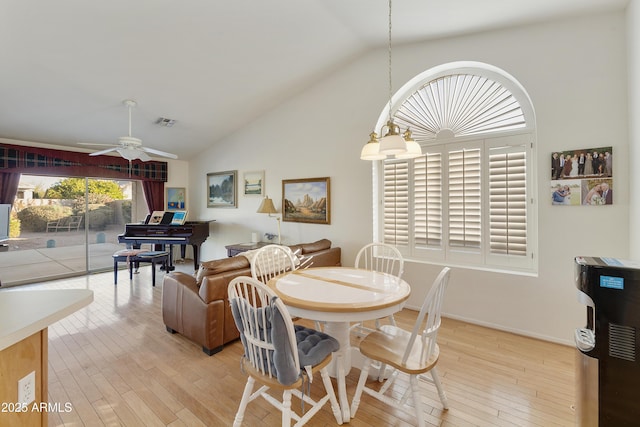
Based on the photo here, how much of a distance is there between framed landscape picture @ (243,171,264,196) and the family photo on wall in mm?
4131

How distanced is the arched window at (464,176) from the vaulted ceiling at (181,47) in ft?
2.18

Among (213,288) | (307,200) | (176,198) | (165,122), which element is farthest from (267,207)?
(176,198)

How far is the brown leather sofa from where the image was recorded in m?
2.52

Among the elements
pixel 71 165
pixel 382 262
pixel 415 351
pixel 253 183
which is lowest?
pixel 415 351

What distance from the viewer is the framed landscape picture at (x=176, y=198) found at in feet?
20.9

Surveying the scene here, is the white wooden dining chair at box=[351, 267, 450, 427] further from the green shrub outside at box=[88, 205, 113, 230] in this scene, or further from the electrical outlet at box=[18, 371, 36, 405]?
the green shrub outside at box=[88, 205, 113, 230]

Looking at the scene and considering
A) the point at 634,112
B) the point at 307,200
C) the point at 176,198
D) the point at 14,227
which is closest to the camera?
the point at 634,112

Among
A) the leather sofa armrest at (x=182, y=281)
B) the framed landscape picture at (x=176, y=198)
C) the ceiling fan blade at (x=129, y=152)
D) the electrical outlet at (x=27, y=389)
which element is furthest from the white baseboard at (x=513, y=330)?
the framed landscape picture at (x=176, y=198)

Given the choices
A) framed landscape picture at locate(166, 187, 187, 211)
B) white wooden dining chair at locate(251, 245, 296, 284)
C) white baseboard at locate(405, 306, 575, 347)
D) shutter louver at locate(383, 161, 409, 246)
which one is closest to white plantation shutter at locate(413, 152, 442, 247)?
shutter louver at locate(383, 161, 409, 246)

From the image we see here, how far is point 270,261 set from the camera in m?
2.71

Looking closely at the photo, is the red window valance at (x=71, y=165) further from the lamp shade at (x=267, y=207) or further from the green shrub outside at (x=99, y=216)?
the lamp shade at (x=267, y=207)

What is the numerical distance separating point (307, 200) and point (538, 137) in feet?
9.76

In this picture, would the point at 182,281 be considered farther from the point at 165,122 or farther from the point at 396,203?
the point at 165,122

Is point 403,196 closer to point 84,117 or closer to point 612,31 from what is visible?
point 612,31
